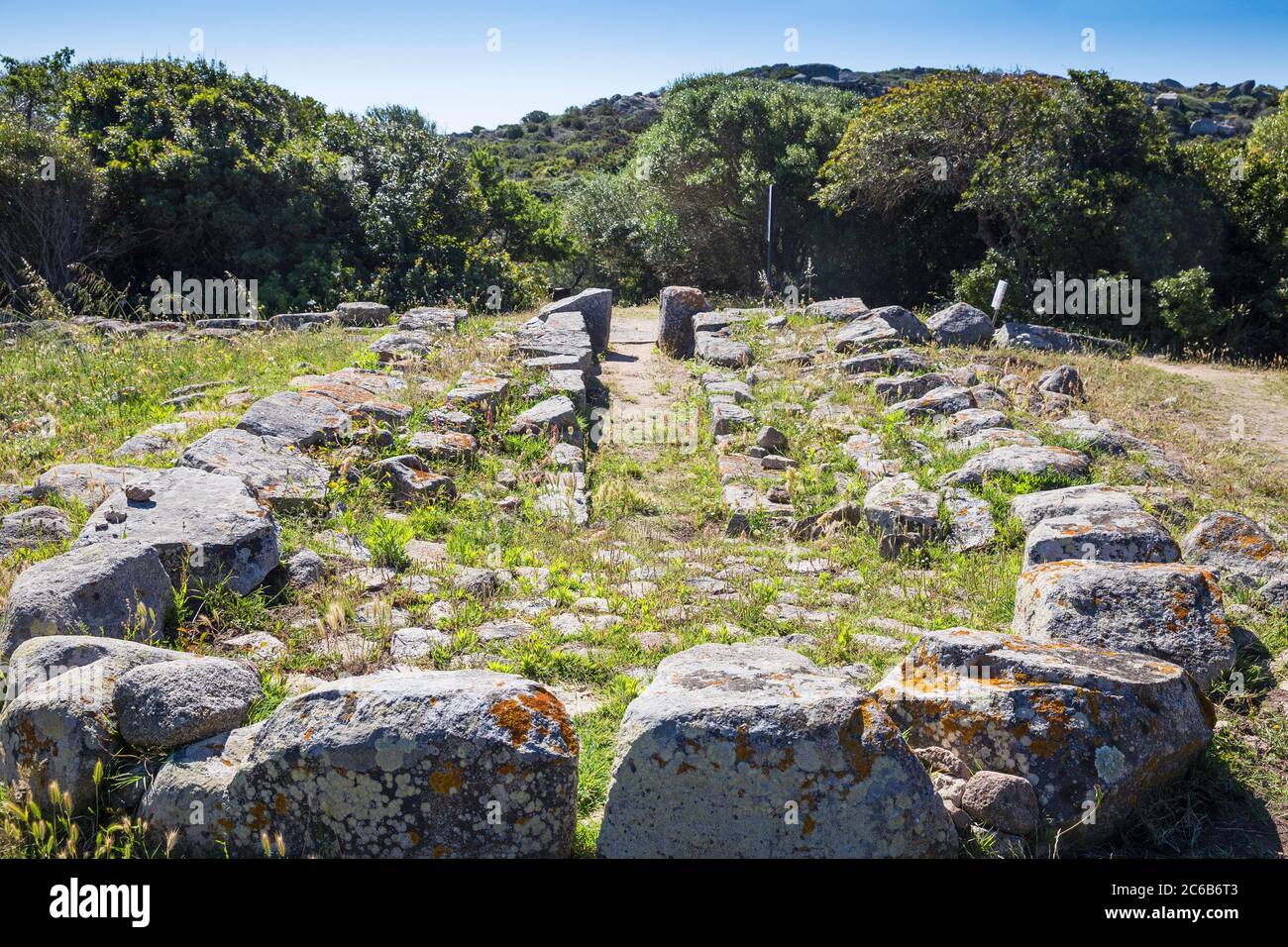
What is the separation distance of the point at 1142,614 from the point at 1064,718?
1.40 m

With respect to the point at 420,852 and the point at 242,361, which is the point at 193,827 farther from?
the point at 242,361

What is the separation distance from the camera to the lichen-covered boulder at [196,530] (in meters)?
5.40

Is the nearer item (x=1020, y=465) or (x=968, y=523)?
(x=968, y=523)

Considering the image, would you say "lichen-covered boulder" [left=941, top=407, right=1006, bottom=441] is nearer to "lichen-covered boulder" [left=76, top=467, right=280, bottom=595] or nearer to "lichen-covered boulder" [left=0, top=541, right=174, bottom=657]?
"lichen-covered boulder" [left=76, top=467, right=280, bottom=595]

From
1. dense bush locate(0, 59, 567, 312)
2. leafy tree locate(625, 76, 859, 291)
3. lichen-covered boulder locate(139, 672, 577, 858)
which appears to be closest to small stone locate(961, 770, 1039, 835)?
lichen-covered boulder locate(139, 672, 577, 858)

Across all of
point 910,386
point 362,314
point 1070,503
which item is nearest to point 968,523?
point 1070,503

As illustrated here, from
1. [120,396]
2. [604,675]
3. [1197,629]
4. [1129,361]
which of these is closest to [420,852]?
[604,675]

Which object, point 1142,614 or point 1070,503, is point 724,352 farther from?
point 1142,614

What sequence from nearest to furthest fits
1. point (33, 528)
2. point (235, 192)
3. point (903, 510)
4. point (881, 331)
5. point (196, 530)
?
point (196, 530) → point (33, 528) → point (903, 510) → point (881, 331) → point (235, 192)

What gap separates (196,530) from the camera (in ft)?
18.2

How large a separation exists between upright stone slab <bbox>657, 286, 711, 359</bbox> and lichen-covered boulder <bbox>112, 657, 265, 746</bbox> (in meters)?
12.3

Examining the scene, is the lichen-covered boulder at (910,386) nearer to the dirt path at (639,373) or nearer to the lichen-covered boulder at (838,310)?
the dirt path at (639,373)

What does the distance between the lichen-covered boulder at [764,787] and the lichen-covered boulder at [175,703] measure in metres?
1.71

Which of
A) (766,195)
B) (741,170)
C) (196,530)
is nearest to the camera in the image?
(196,530)
